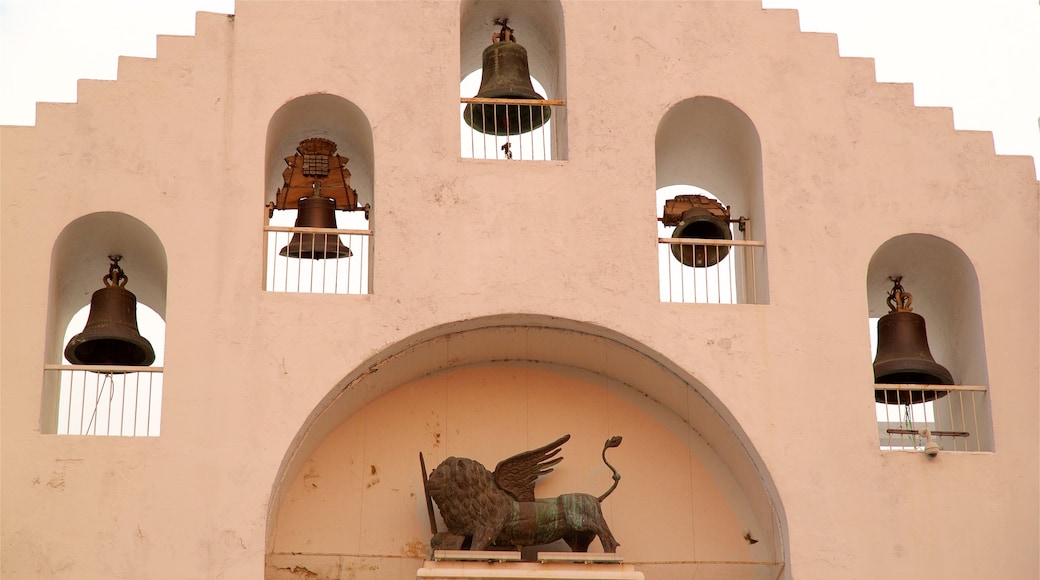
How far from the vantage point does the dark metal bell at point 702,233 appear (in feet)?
59.5

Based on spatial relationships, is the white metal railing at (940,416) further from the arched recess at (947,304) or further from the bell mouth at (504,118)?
the bell mouth at (504,118)

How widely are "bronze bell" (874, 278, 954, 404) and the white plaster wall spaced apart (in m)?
0.66

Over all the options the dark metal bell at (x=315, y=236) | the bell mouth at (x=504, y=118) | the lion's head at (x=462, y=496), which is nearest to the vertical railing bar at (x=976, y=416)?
the lion's head at (x=462, y=496)

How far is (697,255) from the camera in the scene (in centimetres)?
1830

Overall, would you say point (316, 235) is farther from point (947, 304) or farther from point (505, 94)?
point (947, 304)

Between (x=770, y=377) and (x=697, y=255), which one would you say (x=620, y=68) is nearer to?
(x=697, y=255)

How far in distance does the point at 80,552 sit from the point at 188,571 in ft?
2.98

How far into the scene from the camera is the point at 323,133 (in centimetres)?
1819

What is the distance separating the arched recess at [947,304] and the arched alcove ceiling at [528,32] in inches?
140

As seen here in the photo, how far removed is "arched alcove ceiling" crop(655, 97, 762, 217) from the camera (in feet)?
58.6

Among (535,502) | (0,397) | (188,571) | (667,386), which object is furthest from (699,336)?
(0,397)

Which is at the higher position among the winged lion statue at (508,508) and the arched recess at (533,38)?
the arched recess at (533,38)

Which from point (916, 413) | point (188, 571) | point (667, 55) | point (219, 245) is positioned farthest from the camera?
point (916, 413)

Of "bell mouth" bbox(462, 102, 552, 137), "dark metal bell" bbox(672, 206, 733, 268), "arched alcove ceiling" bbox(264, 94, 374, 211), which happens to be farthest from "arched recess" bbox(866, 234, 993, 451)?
"arched alcove ceiling" bbox(264, 94, 374, 211)
